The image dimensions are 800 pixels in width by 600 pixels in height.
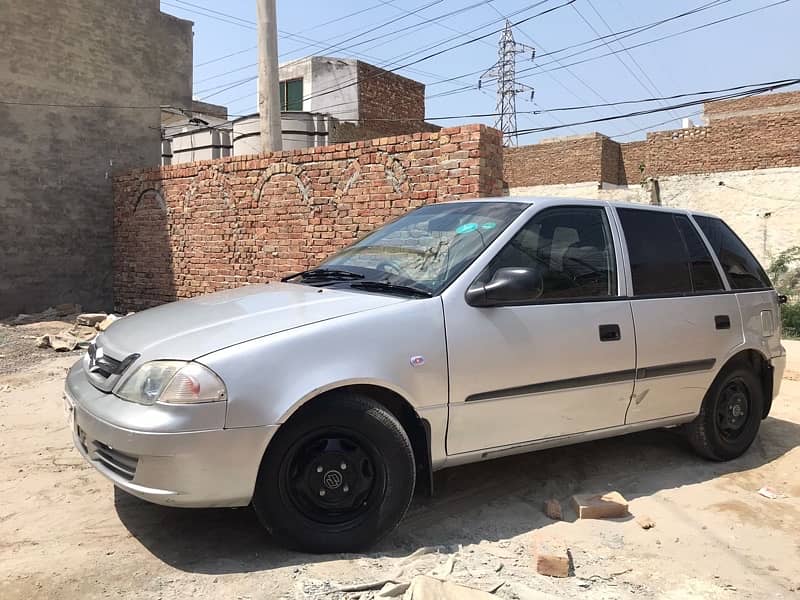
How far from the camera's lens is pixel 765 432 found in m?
5.50

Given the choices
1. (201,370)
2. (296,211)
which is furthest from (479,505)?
(296,211)

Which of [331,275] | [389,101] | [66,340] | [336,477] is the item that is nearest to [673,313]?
[331,275]

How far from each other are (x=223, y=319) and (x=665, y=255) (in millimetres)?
2895

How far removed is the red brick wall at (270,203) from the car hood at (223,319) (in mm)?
3972

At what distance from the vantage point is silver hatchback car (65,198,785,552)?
2764 mm

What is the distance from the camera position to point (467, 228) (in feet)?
12.4

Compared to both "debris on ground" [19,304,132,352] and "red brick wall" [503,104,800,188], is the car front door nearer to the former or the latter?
"debris on ground" [19,304,132,352]

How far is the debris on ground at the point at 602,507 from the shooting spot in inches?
144

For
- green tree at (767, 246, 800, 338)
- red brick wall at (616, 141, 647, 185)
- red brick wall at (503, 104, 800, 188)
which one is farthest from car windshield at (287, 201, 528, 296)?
red brick wall at (616, 141, 647, 185)

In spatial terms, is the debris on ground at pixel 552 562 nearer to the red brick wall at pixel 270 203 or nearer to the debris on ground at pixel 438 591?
the debris on ground at pixel 438 591

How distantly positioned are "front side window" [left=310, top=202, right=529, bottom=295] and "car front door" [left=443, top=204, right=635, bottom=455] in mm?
138

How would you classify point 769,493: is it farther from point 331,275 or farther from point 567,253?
point 331,275

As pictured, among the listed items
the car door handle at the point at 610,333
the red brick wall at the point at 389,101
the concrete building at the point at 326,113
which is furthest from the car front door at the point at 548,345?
the red brick wall at the point at 389,101

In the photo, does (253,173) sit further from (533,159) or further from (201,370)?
(533,159)
